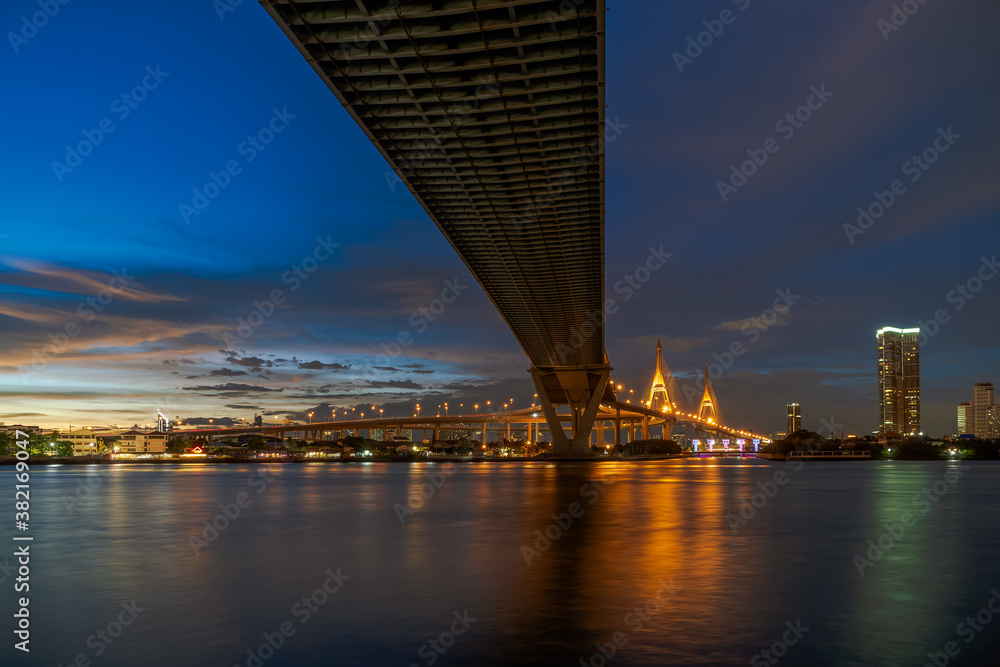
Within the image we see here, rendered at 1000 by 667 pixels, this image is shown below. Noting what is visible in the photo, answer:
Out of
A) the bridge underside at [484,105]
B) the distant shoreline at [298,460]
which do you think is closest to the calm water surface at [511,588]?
the bridge underside at [484,105]

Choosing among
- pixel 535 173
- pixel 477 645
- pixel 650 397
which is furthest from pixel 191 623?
pixel 650 397

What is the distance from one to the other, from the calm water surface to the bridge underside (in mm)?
16384

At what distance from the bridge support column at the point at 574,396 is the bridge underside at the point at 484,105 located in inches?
1994

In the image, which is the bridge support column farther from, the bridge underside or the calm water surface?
the calm water surface

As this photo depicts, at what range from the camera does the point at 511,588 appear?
16.3 m

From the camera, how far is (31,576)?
1856cm

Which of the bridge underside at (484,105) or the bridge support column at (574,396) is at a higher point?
the bridge underside at (484,105)

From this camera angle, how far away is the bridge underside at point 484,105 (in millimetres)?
26672

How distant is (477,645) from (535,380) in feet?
338

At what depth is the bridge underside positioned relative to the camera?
26672 mm

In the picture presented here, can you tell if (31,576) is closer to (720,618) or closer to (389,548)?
(389,548)

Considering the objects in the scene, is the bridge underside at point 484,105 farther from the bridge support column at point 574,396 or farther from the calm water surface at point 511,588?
the bridge support column at point 574,396

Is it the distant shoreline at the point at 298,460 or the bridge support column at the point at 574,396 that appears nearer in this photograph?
the bridge support column at the point at 574,396

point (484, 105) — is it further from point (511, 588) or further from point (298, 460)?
point (298, 460)
